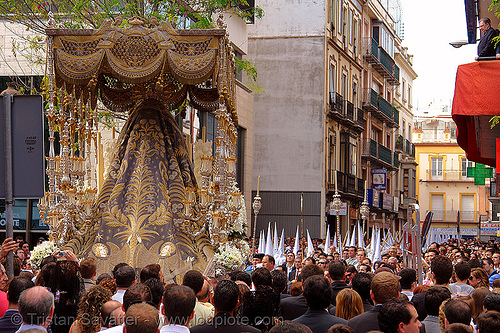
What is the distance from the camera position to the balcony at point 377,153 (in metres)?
41.4

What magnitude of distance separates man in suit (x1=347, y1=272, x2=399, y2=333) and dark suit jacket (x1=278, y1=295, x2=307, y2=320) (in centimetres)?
92

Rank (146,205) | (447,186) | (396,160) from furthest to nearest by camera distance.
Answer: (447,186) → (396,160) → (146,205)

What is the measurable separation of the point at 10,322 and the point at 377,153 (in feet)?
127

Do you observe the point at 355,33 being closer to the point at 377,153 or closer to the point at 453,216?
the point at 377,153

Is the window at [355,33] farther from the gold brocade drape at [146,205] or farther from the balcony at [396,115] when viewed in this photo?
the gold brocade drape at [146,205]

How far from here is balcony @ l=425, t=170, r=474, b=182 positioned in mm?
69312

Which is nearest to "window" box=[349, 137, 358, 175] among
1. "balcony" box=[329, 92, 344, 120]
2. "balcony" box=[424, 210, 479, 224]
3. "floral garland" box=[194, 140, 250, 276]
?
"balcony" box=[329, 92, 344, 120]

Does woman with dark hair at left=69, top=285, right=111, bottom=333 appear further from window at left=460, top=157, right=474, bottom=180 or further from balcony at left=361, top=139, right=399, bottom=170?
window at left=460, top=157, right=474, bottom=180

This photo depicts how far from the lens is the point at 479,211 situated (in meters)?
68.5

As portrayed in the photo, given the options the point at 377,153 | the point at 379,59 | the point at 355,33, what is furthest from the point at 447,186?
the point at 355,33

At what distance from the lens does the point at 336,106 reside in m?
35.1

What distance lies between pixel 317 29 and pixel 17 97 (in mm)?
28730

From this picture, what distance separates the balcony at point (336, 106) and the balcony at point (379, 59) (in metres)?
6.60

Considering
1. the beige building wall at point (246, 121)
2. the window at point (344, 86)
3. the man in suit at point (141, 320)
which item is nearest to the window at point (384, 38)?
the window at point (344, 86)
